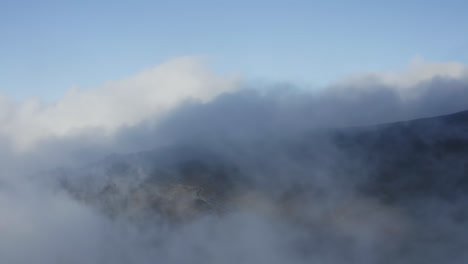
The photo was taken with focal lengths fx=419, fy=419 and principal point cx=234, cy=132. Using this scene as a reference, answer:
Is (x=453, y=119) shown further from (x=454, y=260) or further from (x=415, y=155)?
(x=454, y=260)

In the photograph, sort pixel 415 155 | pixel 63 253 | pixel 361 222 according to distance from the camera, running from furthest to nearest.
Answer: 1. pixel 415 155
2. pixel 63 253
3. pixel 361 222

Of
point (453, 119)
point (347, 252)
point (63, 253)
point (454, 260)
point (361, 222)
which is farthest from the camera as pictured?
point (453, 119)

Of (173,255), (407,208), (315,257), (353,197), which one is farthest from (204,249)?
→ (407,208)

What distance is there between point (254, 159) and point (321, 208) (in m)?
56.8

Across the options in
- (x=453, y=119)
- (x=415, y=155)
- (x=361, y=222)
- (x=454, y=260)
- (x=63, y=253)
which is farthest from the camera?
(x=453, y=119)

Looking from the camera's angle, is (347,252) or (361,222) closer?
(347,252)

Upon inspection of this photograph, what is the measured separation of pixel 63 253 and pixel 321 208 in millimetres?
84283

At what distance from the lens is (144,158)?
190500 millimetres

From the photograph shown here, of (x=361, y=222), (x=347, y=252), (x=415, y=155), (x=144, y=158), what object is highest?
(x=144, y=158)

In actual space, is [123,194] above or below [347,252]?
above

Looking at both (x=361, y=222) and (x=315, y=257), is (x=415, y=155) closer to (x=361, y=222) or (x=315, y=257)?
(x=361, y=222)

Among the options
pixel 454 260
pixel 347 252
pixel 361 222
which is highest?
pixel 361 222

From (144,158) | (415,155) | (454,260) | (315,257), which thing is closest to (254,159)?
(144,158)

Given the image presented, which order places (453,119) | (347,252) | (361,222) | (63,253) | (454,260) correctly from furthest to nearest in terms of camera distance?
(453,119)
(63,253)
(361,222)
(347,252)
(454,260)
